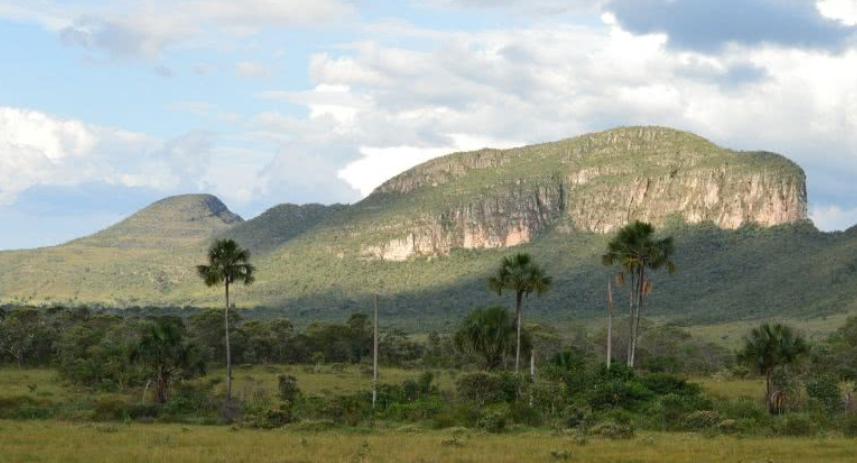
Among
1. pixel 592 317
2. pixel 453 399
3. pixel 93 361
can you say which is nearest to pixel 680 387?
pixel 453 399

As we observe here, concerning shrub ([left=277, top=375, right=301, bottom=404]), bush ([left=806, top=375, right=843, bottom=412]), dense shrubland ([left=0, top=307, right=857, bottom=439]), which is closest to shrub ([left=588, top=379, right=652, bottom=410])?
dense shrubland ([left=0, top=307, right=857, bottom=439])

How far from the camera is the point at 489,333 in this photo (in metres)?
71.9

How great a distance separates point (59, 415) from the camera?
54906mm

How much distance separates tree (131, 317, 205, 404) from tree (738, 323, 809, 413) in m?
30.4

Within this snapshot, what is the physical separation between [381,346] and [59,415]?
49.6 m

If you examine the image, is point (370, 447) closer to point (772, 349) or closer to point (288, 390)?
point (288, 390)

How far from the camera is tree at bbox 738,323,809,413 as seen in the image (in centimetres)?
5791

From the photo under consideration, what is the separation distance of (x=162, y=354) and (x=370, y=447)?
25307 millimetres

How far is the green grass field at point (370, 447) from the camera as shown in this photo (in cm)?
3875

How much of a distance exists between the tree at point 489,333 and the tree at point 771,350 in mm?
17161

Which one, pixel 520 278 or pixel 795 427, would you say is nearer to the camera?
pixel 795 427

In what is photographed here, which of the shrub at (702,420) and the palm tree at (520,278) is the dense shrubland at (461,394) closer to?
the shrub at (702,420)

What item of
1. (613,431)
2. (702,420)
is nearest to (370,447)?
(613,431)

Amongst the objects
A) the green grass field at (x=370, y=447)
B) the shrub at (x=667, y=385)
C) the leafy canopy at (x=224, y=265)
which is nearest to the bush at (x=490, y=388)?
the shrub at (x=667, y=385)
